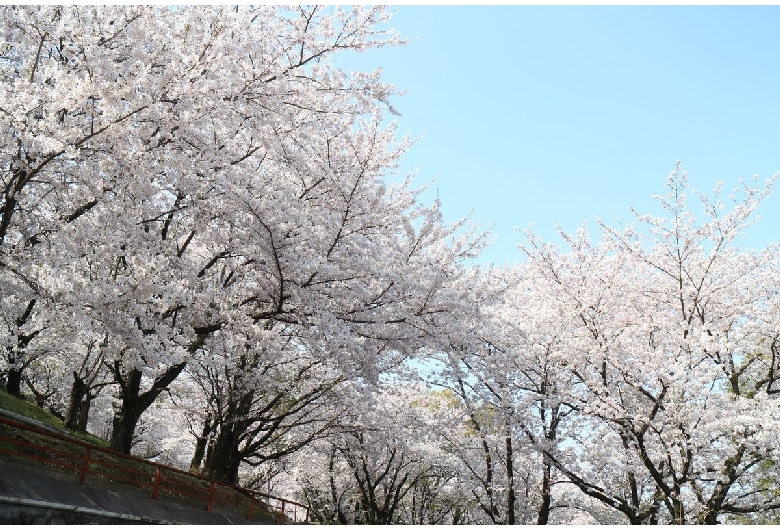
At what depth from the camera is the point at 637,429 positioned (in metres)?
11.8

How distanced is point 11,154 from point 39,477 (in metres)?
4.49

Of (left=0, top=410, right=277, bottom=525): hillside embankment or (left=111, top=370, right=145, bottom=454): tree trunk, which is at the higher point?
(left=111, top=370, right=145, bottom=454): tree trunk

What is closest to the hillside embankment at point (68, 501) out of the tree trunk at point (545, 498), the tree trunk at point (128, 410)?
the tree trunk at point (128, 410)

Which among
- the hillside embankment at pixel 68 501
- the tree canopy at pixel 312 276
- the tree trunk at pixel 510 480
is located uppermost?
the tree canopy at pixel 312 276

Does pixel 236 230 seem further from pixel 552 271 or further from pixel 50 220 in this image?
pixel 552 271

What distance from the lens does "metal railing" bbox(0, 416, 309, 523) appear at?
27.1ft

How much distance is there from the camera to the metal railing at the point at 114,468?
27.1 ft

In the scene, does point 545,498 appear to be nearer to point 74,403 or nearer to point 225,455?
point 225,455

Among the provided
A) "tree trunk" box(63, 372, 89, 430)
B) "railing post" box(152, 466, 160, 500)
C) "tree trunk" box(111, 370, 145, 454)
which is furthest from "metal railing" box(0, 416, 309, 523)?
"tree trunk" box(63, 372, 89, 430)

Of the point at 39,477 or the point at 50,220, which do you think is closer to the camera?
the point at 39,477

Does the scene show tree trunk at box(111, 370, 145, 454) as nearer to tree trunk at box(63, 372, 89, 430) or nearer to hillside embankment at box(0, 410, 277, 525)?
hillside embankment at box(0, 410, 277, 525)

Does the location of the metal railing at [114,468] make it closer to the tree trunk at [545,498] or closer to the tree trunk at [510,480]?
the tree trunk at [510,480]

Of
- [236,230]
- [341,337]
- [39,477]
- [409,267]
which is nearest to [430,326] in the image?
[409,267]

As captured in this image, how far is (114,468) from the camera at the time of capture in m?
10.4
